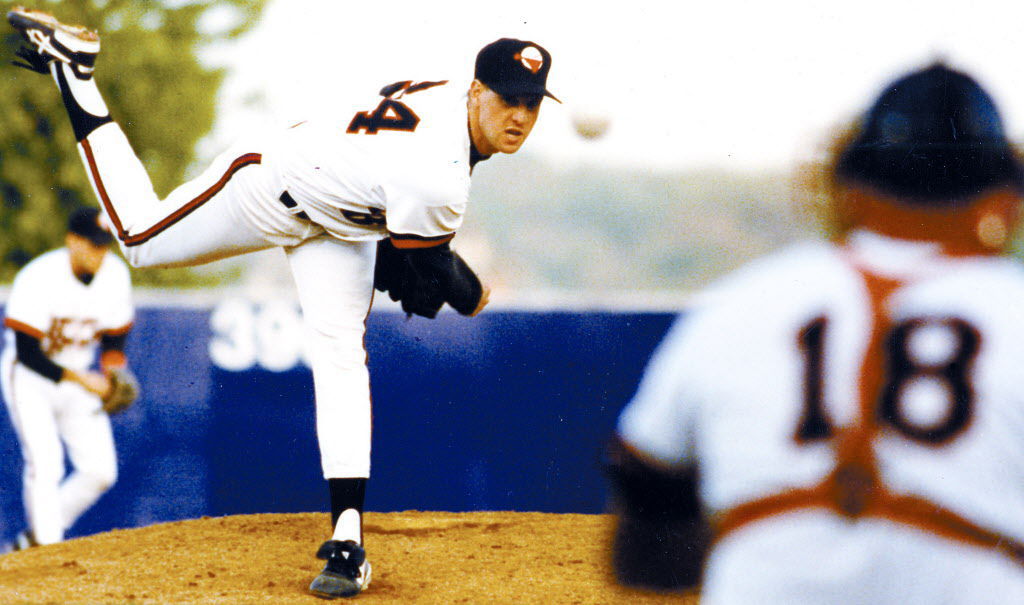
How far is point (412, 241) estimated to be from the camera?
2852 millimetres

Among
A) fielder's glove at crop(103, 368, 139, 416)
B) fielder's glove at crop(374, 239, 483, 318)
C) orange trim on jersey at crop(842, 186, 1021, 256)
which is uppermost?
orange trim on jersey at crop(842, 186, 1021, 256)

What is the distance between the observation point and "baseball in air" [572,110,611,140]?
4039mm

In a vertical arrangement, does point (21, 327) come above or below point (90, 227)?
below

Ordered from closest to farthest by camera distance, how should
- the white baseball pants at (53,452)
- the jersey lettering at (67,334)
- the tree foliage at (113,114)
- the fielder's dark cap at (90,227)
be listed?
the white baseball pants at (53,452), the jersey lettering at (67,334), the fielder's dark cap at (90,227), the tree foliage at (113,114)

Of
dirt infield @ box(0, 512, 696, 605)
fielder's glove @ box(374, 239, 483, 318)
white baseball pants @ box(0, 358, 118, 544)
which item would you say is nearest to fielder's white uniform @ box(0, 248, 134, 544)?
white baseball pants @ box(0, 358, 118, 544)

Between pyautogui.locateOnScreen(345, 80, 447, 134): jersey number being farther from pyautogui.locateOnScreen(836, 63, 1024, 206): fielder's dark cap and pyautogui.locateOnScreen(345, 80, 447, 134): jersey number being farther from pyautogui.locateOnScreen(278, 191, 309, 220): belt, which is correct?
pyautogui.locateOnScreen(836, 63, 1024, 206): fielder's dark cap

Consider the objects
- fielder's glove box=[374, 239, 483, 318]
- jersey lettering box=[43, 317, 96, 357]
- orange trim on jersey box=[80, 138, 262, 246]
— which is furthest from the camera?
jersey lettering box=[43, 317, 96, 357]

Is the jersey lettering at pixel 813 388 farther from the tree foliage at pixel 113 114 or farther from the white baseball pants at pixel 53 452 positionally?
the tree foliage at pixel 113 114

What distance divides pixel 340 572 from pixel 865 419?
77.5 inches

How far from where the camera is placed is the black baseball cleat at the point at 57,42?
10.4 feet

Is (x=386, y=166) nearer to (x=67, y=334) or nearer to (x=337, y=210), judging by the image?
(x=337, y=210)

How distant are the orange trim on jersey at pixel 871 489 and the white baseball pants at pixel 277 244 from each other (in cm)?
195

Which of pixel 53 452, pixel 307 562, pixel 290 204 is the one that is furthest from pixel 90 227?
pixel 307 562

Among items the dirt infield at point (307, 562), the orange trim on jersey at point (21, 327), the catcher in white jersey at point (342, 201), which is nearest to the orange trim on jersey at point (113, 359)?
the orange trim on jersey at point (21, 327)
